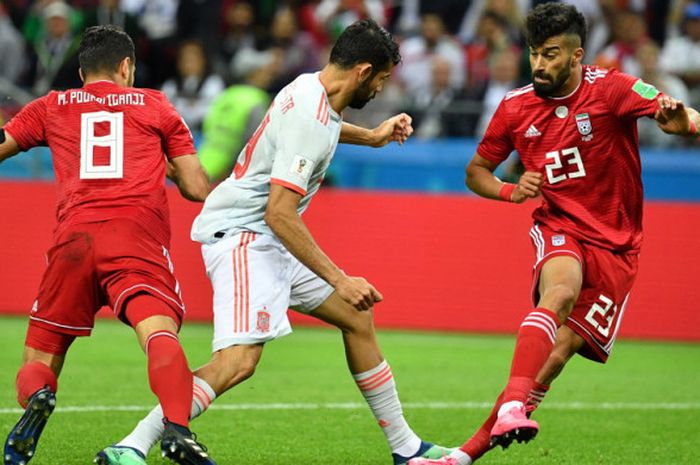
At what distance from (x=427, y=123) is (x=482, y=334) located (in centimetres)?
302

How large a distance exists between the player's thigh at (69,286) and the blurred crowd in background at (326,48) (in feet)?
25.6

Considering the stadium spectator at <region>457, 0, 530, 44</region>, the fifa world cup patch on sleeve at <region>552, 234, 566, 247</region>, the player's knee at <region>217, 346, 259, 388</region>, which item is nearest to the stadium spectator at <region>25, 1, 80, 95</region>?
the stadium spectator at <region>457, 0, 530, 44</region>

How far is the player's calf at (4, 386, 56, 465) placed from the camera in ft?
19.4

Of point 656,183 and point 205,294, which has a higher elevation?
point 656,183

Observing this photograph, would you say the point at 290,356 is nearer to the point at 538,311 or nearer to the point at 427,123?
the point at 427,123


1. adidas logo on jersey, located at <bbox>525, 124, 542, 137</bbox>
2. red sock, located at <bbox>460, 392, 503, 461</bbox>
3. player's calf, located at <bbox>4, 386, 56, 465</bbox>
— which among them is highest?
adidas logo on jersey, located at <bbox>525, 124, 542, 137</bbox>

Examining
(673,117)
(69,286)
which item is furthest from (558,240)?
(69,286)

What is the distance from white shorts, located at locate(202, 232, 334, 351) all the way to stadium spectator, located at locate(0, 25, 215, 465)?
216 millimetres

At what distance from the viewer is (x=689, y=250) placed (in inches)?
530

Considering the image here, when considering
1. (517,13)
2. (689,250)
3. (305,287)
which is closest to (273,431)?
(305,287)

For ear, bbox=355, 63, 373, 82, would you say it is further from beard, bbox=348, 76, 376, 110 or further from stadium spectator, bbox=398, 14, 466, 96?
stadium spectator, bbox=398, 14, 466, 96

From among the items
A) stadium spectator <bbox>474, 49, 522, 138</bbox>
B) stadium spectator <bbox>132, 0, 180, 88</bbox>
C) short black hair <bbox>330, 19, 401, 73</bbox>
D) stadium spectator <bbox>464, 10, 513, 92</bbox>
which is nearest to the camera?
short black hair <bbox>330, 19, 401, 73</bbox>

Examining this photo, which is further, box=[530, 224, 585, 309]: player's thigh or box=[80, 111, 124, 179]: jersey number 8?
box=[530, 224, 585, 309]: player's thigh

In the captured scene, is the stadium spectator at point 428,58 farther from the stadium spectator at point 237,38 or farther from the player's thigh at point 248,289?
the player's thigh at point 248,289
